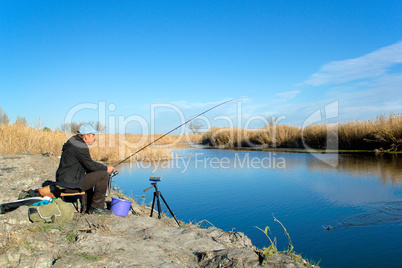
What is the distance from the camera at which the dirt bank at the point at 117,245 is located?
3.17 metres

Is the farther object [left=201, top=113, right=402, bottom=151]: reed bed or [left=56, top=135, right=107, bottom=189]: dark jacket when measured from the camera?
[left=201, top=113, right=402, bottom=151]: reed bed

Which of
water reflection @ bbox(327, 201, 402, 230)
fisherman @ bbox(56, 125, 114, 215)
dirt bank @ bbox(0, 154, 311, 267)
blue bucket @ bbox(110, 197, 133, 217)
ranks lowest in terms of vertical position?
water reflection @ bbox(327, 201, 402, 230)

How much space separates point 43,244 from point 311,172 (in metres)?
9.39

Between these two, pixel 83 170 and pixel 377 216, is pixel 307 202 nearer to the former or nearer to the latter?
pixel 377 216

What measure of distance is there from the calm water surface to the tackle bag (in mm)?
2397

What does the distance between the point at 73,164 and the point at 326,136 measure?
15782mm

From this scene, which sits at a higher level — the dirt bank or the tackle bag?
the tackle bag

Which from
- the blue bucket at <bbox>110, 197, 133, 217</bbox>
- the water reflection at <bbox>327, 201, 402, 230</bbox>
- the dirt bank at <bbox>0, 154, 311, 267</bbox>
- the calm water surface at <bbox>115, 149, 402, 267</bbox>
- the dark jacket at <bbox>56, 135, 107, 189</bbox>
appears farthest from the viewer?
the water reflection at <bbox>327, 201, 402, 230</bbox>

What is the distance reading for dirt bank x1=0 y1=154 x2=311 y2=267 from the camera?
10.4 feet

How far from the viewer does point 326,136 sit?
17922mm

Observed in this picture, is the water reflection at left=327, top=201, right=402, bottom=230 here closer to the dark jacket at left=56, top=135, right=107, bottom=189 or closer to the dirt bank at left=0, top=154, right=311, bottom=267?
the dirt bank at left=0, top=154, right=311, bottom=267

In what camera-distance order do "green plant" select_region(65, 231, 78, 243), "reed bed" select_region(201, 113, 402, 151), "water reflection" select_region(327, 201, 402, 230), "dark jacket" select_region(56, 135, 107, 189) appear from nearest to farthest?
"green plant" select_region(65, 231, 78, 243) < "dark jacket" select_region(56, 135, 107, 189) < "water reflection" select_region(327, 201, 402, 230) < "reed bed" select_region(201, 113, 402, 151)

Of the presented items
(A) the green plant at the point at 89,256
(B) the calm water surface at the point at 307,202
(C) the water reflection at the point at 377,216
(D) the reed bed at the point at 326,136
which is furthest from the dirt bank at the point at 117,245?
(D) the reed bed at the point at 326,136

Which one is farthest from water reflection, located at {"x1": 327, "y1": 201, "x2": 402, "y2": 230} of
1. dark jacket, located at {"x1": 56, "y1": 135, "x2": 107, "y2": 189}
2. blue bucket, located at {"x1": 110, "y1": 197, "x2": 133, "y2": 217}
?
dark jacket, located at {"x1": 56, "y1": 135, "x2": 107, "y2": 189}
